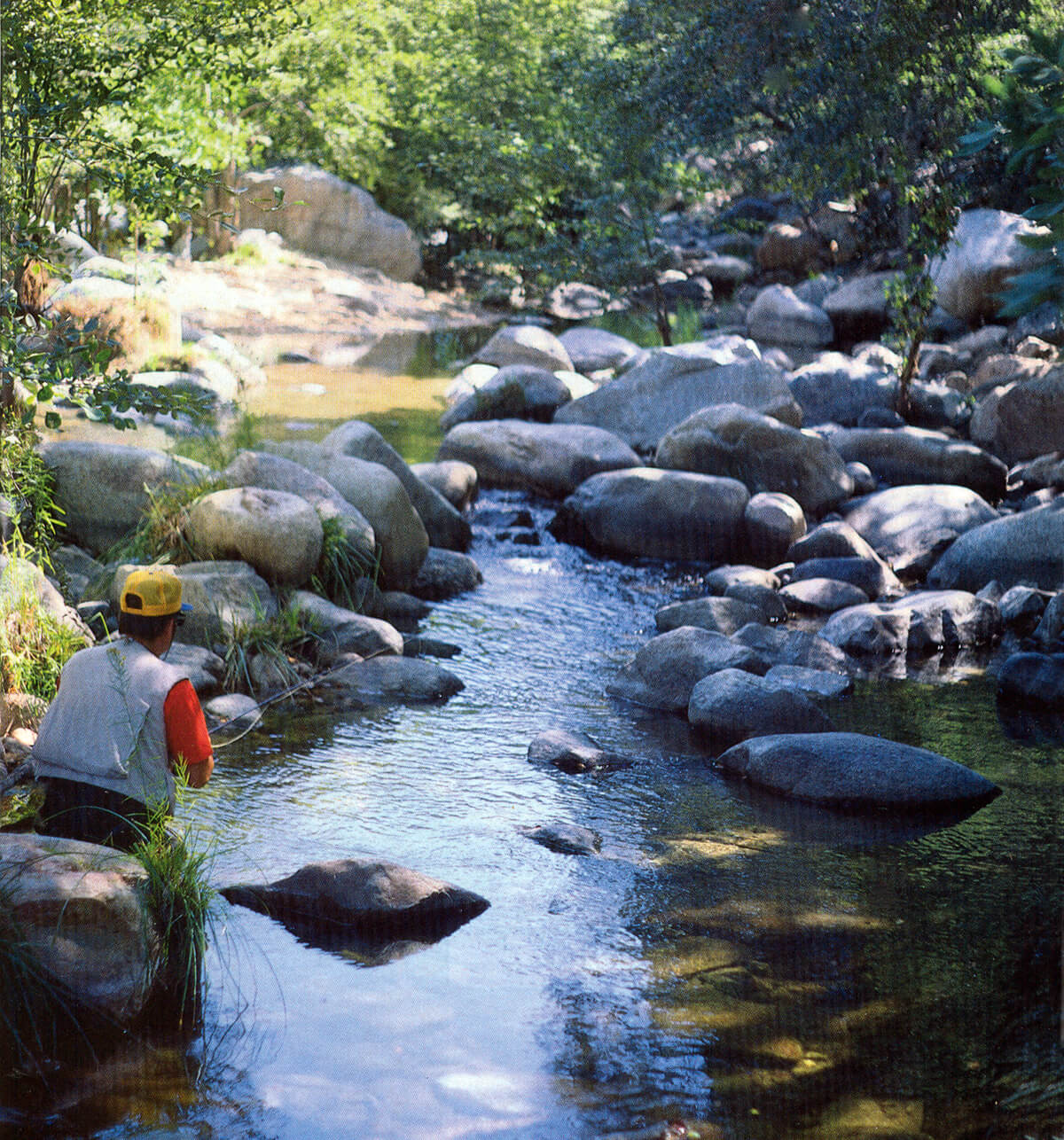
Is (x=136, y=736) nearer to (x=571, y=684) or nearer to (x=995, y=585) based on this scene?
(x=571, y=684)

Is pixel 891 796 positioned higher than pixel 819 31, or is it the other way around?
pixel 819 31

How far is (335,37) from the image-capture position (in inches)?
961

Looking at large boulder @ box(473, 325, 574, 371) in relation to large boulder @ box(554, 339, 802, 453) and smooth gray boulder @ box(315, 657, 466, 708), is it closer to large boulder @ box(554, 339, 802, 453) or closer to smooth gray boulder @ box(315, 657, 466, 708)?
large boulder @ box(554, 339, 802, 453)

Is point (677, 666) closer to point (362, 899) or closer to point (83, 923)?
point (362, 899)

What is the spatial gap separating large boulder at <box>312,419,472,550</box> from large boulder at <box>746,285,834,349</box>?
10.9m

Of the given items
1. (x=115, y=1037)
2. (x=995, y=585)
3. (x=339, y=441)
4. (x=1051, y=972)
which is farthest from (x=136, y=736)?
(x=995, y=585)

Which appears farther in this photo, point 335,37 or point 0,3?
point 335,37

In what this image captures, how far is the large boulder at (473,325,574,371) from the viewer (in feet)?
55.8

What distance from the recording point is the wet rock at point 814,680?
7.59 m

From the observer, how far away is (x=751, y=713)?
6.86 m

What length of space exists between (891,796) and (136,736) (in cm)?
345

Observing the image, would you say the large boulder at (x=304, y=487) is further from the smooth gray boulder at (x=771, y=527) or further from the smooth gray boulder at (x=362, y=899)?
the smooth gray boulder at (x=362, y=899)

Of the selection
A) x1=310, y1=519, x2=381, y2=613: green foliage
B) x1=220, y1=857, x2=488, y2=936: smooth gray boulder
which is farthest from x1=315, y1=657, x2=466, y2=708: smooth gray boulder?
x1=220, y1=857, x2=488, y2=936: smooth gray boulder

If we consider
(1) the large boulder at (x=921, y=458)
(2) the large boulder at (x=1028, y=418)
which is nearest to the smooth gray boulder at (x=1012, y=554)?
(1) the large boulder at (x=921, y=458)
